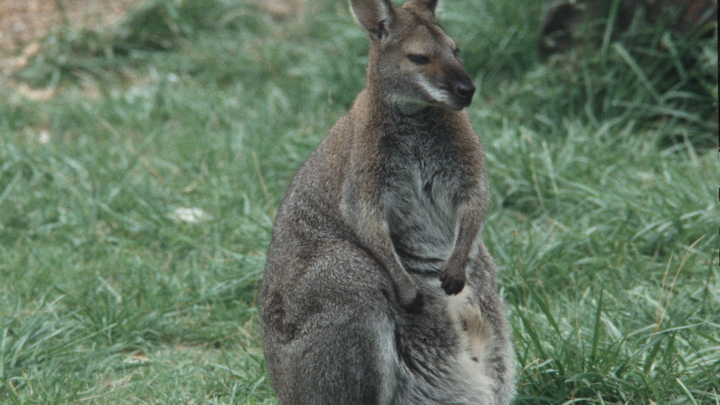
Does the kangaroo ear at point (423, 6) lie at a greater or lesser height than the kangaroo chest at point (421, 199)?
greater

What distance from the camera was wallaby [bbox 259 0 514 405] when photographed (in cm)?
328

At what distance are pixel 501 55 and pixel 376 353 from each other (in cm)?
420

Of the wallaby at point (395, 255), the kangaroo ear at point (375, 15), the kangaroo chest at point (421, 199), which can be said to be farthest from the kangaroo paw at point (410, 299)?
the kangaroo ear at point (375, 15)

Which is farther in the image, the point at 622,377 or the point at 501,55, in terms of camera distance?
the point at 501,55

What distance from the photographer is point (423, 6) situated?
3654mm

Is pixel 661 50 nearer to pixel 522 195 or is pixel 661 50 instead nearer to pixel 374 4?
pixel 522 195

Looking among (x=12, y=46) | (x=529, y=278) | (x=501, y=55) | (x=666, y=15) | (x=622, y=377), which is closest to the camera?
(x=622, y=377)

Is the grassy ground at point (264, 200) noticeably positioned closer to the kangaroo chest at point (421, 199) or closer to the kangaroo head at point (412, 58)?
the kangaroo chest at point (421, 199)

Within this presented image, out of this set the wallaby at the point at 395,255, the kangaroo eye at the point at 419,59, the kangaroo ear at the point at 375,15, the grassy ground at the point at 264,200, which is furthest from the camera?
the grassy ground at the point at 264,200

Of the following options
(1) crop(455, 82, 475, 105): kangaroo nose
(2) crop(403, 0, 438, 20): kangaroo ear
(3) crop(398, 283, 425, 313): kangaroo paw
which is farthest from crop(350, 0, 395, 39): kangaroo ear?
(3) crop(398, 283, 425, 313): kangaroo paw

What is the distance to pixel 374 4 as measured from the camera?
11.7 feet

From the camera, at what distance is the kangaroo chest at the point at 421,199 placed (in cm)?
350

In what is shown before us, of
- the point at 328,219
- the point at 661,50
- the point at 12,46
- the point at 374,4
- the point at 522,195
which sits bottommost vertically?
the point at 12,46

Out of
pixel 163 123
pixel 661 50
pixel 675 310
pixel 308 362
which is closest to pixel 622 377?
pixel 675 310
